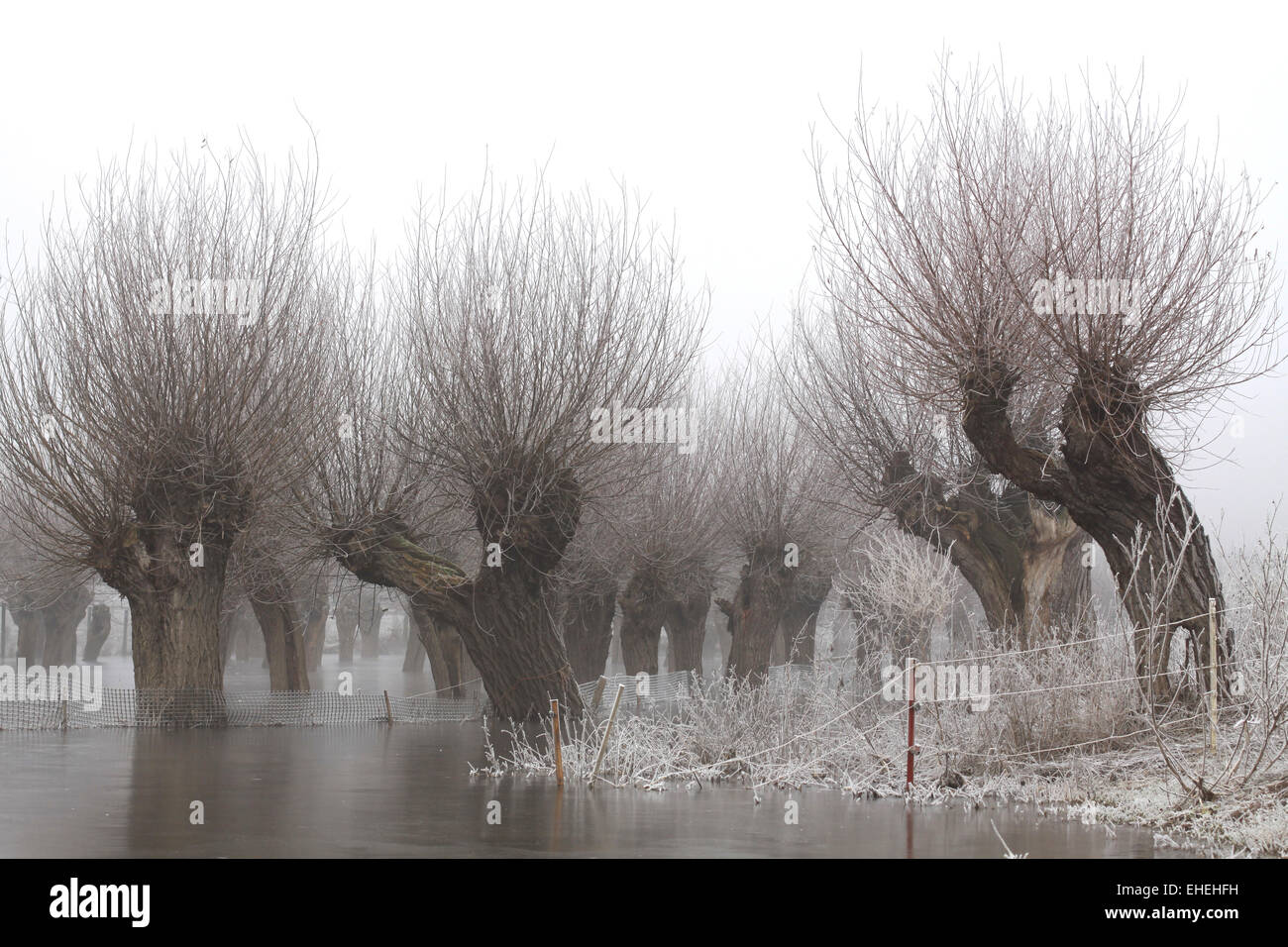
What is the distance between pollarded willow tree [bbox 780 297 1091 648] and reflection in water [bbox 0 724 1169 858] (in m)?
9.84

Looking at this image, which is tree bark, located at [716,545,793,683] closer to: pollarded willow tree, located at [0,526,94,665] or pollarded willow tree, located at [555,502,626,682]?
pollarded willow tree, located at [555,502,626,682]

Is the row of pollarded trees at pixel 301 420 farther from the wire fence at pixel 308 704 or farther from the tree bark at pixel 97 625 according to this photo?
the tree bark at pixel 97 625

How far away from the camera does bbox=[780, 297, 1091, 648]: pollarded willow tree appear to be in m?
23.8

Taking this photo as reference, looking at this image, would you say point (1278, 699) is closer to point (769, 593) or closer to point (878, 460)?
point (878, 460)

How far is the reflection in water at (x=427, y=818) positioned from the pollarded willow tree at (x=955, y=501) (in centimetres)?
984

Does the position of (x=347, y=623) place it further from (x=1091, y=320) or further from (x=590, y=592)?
(x=1091, y=320)

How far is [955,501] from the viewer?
25047mm

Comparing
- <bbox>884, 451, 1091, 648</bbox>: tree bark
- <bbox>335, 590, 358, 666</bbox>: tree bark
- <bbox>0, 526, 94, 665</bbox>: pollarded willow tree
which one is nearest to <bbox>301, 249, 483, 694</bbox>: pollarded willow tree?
<bbox>884, 451, 1091, 648</bbox>: tree bark

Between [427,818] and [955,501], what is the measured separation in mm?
14448

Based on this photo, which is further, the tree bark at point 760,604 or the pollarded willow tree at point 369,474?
the tree bark at point 760,604

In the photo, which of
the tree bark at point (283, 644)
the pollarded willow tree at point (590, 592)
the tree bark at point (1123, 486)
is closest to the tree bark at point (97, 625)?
the tree bark at point (283, 644)

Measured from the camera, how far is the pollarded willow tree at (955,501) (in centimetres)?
2384

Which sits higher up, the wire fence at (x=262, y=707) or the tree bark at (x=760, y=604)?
the tree bark at (x=760, y=604)
